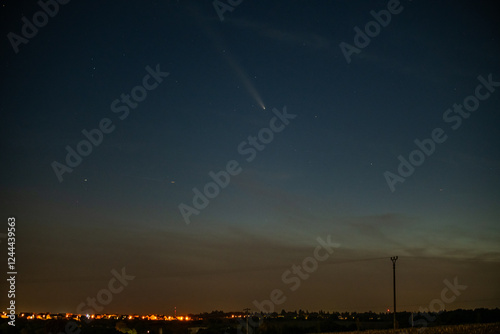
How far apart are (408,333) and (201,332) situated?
3101cm

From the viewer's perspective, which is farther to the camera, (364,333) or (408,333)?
(364,333)

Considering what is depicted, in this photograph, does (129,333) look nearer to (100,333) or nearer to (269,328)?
(100,333)

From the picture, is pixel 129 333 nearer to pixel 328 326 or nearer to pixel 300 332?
pixel 300 332

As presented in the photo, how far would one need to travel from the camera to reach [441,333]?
139ft

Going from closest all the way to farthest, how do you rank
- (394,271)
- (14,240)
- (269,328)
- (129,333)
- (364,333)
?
(14,240) < (364,333) < (394,271) < (129,333) < (269,328)

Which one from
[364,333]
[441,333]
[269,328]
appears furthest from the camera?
[269,328]

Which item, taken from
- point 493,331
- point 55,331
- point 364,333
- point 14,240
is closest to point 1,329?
point 55,331

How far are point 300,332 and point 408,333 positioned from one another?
24102 millimetres

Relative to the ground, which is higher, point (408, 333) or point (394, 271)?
point (394, 271)

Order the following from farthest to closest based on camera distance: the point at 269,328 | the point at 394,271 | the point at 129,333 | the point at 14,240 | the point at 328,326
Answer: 1. the point at 328,326
2. the point at 269,328
3. the point at 129,333
4. the point at 394,271
5. the point at 14,240

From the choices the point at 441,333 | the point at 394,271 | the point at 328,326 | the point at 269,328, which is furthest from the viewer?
the point at 328,326

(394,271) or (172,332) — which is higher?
(394,271)

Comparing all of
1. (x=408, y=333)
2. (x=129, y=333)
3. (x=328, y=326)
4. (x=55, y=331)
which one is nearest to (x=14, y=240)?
(x=55, y=331)

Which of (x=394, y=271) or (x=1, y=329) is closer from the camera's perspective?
(x=1, y=329)
